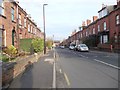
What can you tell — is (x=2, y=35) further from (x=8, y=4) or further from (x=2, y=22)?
(x=8, y=4)

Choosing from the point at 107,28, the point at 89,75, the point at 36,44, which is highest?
the point at 107,28

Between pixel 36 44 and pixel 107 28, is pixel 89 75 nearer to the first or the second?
pixel 36 44

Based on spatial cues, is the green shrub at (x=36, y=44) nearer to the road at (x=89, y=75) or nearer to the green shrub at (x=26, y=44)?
the green shrub at (x=26, y=44)

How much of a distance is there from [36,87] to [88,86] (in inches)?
77.6

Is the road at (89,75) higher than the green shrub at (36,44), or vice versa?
the green shrub at (36,44)

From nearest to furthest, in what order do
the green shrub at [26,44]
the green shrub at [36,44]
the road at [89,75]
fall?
the road at [89,75] → the green shrub at [36,44] → the green shrub at [26,44]

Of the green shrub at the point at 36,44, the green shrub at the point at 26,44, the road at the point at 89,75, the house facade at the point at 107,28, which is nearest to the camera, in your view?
the road at the point at 89,75

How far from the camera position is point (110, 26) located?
2094 inches

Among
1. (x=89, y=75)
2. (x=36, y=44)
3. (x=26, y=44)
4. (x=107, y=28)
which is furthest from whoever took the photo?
(x=107, y=28)

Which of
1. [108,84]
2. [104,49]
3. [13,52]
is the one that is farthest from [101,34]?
[108,84]

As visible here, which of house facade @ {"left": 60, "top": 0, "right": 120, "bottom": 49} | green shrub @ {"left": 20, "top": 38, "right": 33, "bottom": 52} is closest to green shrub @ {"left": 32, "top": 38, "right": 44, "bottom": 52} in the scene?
green shrub @ {"left": 20, "top": 38, "right": 33, "bottom": 52}

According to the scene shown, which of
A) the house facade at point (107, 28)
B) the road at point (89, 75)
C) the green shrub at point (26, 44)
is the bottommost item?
the road at point (89, 75)

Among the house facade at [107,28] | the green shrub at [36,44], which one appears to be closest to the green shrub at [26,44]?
the green shrub at [36,44]

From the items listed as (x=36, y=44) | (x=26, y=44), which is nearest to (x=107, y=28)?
(x=36, y=44)
